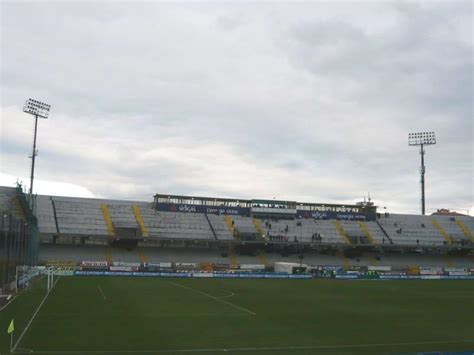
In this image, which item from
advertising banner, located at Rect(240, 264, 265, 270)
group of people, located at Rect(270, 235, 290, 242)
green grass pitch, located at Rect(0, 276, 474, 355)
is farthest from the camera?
group of people, located at Rect(270, 235, 290, 242)

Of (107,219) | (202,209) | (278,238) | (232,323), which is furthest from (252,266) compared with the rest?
(232,323)

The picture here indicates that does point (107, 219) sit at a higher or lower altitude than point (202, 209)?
lower

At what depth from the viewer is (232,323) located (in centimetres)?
2583

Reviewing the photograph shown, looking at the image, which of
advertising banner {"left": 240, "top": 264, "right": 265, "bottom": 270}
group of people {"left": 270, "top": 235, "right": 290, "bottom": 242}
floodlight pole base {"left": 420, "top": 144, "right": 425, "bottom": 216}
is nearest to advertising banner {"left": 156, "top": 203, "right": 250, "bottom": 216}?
group of people {"left": 270, "top": 235, "right": 290, "bottom": 242}

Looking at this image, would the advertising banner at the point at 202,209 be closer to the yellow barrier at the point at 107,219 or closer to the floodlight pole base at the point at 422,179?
the yellow barrier at the point at 107,219

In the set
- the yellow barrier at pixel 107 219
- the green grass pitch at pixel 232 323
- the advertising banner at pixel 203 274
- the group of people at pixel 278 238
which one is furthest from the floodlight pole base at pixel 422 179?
the green grass pitch at pixel 232 323

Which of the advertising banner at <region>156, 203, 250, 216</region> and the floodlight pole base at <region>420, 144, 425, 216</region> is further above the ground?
the floodlight pole base at <region>420, 144, 425, 216</region>

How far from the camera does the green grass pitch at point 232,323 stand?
65.0 feet

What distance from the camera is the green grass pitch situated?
65.0ft

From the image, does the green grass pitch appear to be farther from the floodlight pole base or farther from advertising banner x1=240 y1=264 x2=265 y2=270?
the floodlight pole base

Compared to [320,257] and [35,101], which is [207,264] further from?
[35,101]

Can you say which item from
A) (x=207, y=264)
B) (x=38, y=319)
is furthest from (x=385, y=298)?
(x=207, y=264)

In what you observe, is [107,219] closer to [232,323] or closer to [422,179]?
[232,323]

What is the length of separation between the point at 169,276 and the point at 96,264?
11.5 metres
